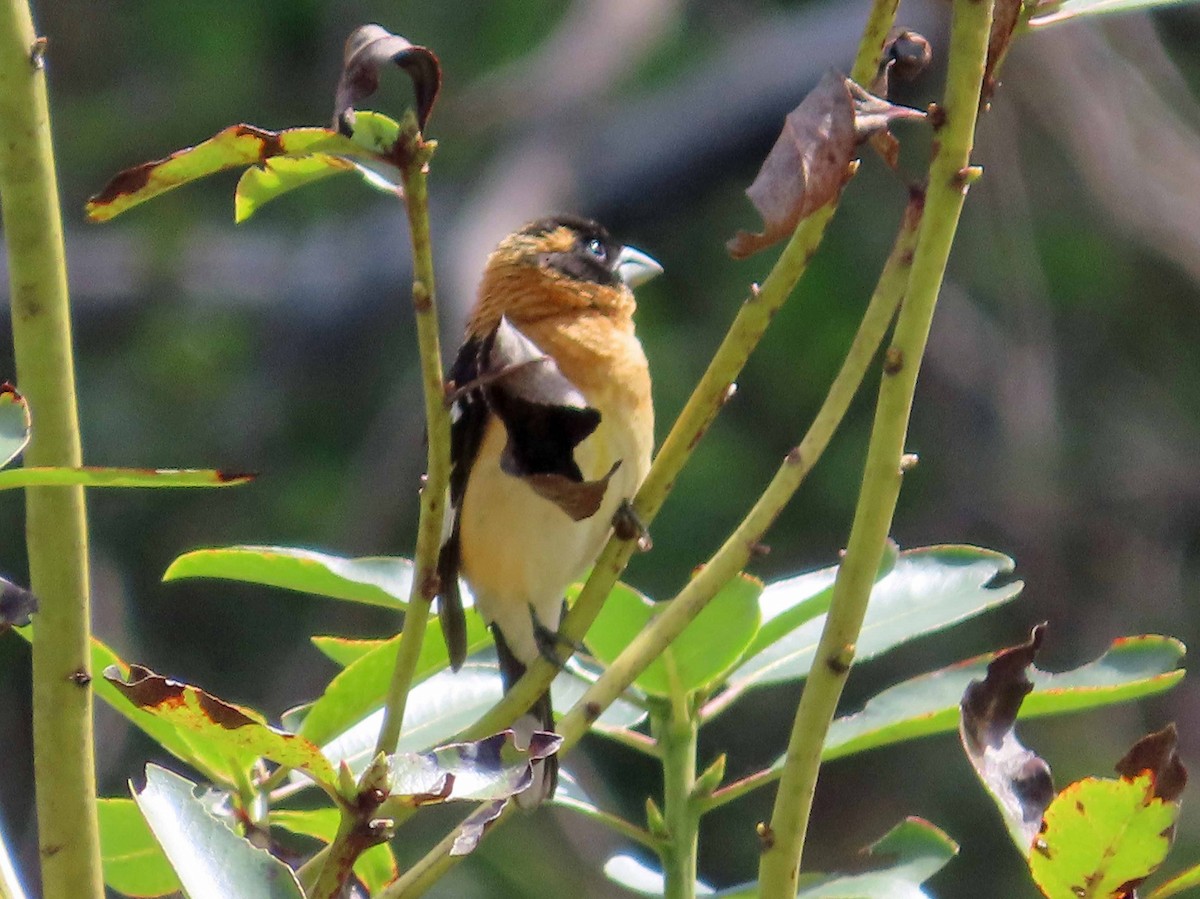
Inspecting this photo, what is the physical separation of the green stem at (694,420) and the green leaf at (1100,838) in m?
0.37

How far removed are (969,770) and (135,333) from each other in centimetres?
406

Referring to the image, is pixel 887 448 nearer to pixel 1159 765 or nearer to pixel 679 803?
pixel 1159 765

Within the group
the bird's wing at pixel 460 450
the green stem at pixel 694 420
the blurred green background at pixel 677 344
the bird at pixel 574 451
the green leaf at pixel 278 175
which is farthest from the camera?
the blurred green background at pixel 677 344

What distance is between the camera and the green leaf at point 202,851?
960mm

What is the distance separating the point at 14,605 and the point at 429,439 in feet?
0.84

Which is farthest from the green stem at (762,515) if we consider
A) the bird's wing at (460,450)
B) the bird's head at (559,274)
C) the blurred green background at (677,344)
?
the blurred green background at (677,344)

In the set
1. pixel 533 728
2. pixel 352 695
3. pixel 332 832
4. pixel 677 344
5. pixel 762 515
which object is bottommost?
pixel 677 344

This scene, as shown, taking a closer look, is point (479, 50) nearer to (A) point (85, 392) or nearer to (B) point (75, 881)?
(A) point (85, 392)

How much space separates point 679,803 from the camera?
4.48 feet

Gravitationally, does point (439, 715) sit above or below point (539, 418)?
below

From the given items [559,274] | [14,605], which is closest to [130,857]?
[14,605]

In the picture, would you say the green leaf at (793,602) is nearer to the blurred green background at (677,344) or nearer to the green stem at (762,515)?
the green stem at (762,515)

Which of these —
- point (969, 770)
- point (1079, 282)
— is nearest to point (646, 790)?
point (969, 770)

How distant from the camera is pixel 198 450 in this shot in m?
7.11
